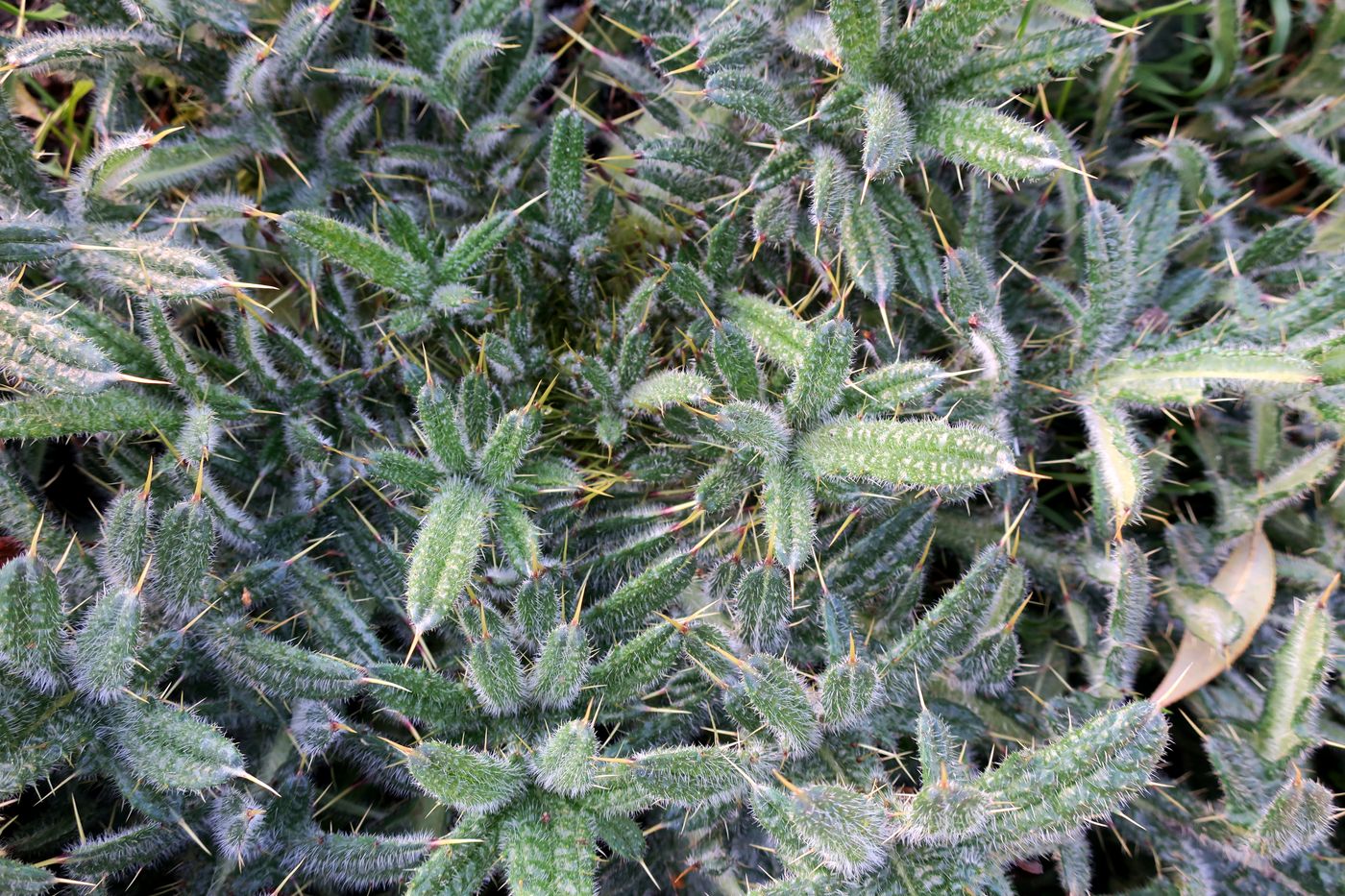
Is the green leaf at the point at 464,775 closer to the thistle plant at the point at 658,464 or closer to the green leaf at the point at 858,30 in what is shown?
the thistle plant at the point at 658,464

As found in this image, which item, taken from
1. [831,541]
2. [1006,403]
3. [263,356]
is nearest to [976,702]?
[831,541]

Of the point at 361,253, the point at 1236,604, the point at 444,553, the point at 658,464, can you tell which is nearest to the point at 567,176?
the point at 361,253

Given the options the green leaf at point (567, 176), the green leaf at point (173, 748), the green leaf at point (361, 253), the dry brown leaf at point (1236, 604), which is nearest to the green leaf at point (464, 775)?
the green leaf at point (173, 748)

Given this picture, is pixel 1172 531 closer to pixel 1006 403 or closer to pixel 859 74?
pixel 1006 403

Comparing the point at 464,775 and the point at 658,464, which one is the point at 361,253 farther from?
the point at 464,775

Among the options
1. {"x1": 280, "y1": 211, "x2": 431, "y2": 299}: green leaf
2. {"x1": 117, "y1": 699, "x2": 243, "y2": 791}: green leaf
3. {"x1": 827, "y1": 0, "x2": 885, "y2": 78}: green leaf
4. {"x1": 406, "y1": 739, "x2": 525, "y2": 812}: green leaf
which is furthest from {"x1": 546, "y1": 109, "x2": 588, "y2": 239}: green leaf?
{"x1": 117, "y1": 699, "x2": 243, "y2": 791}: green leaf
